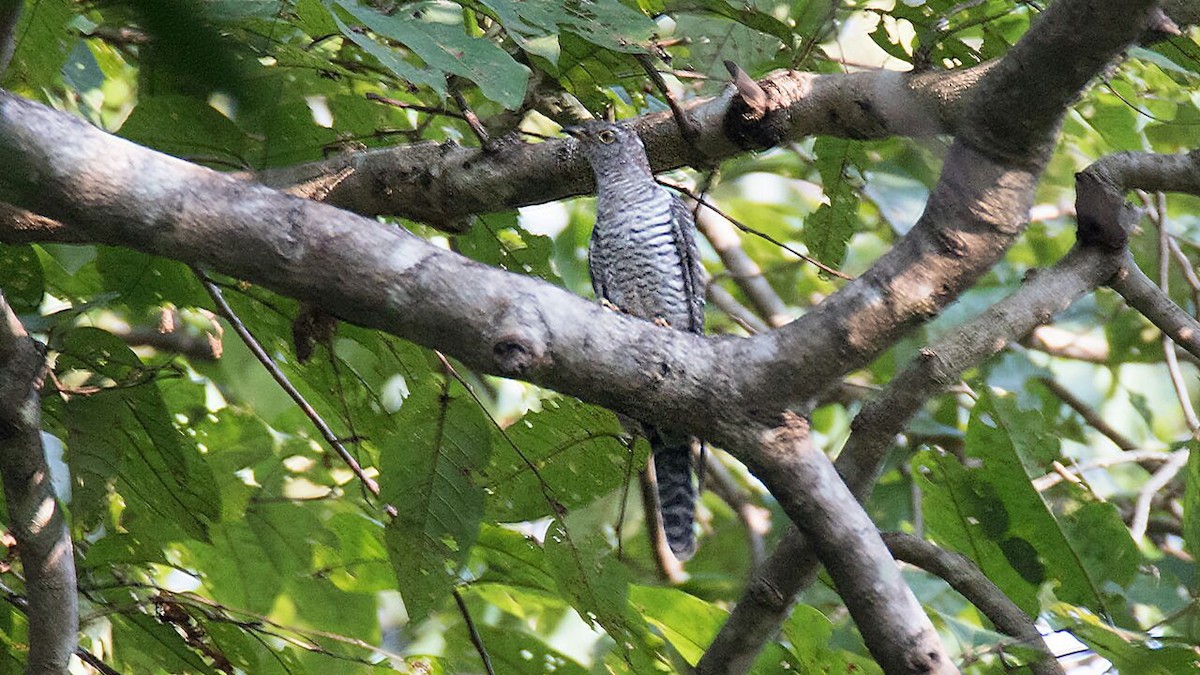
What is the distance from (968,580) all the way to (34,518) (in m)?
1.92

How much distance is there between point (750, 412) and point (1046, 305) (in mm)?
595

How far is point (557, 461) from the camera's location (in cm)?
274

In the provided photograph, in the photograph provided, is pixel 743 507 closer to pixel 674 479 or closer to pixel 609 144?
pixel 674 479

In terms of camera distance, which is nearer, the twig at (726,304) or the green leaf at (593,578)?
the green leaf at (593,578)

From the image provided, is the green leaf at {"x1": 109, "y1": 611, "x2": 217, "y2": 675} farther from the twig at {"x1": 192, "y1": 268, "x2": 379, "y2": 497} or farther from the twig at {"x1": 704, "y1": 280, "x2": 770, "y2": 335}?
the twig at {"x1": 704, "y1": 280, "x2": 770, "y2": 335}

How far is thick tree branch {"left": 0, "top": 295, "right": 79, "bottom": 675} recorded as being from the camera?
2338 mm

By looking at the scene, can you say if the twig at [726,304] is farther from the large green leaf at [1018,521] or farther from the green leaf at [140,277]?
the green leaf at [140,277]

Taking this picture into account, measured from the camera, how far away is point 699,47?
294cm

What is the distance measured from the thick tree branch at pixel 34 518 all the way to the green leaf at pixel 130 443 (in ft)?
0.99

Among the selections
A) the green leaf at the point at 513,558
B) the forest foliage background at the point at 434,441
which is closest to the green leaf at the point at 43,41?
the forest foliage background at the point at 434,441

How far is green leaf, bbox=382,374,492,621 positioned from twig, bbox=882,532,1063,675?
908mm

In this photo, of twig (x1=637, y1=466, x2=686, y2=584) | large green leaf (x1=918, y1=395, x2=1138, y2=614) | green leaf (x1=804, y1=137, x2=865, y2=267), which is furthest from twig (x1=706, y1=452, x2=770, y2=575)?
large green leaf (x1=918, y1=395, x2=1138, y2=614)

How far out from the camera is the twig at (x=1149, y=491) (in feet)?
11.6

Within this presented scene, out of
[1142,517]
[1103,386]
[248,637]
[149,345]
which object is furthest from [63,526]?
[1103,386]
